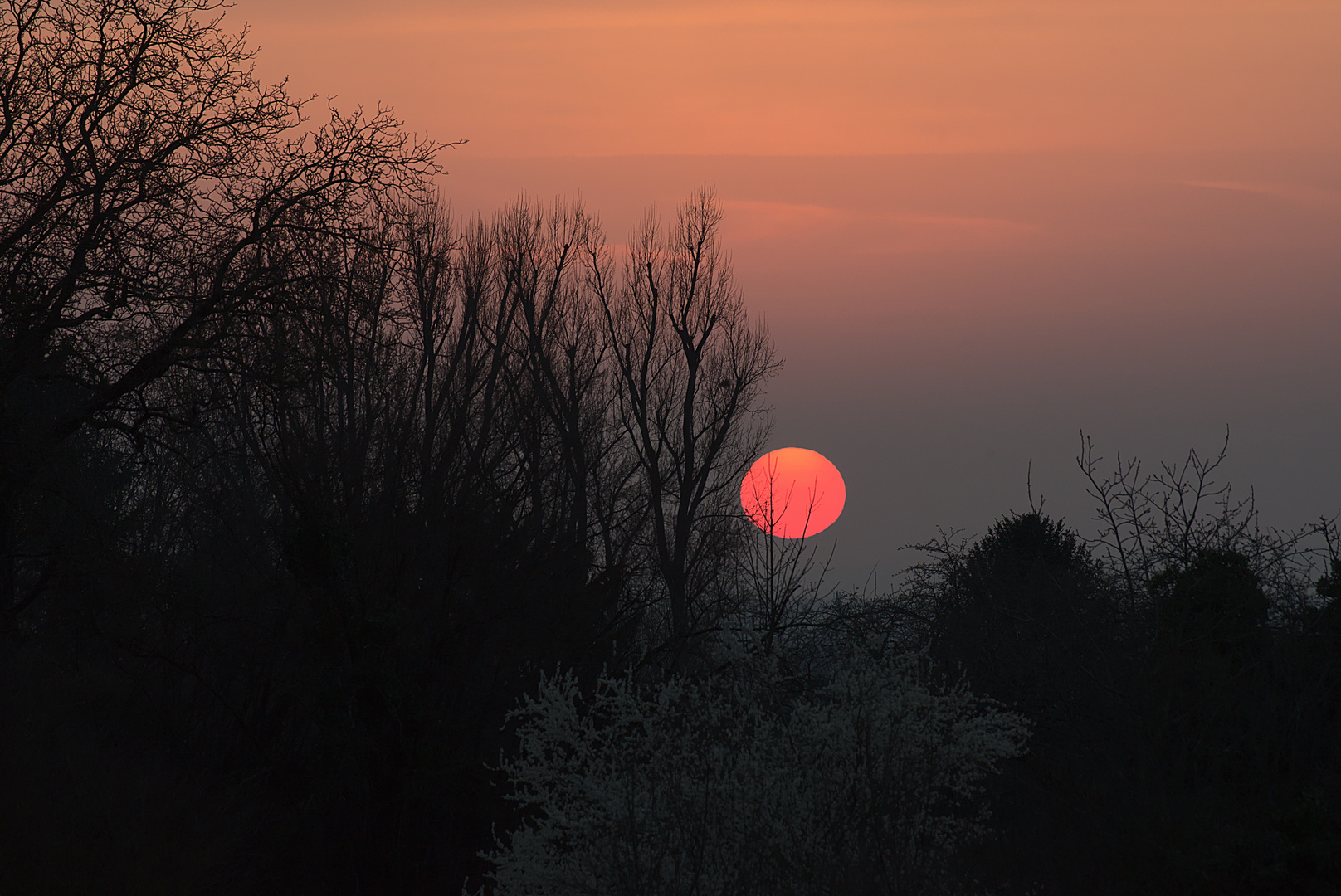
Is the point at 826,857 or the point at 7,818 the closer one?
the point at 826,857

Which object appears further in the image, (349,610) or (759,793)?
(349,610)

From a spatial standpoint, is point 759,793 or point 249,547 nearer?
point 759,793

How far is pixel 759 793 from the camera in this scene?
8.65m

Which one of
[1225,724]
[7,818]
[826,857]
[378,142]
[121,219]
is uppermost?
[378,142]

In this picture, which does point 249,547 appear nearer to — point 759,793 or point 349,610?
point 349,610

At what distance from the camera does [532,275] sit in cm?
2736

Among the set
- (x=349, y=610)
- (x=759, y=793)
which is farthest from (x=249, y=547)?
(x=759, y=793)

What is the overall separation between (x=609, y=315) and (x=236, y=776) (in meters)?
16.8

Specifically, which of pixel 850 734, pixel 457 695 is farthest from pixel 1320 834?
pixel 457 695

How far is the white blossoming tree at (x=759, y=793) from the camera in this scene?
793 centimetres

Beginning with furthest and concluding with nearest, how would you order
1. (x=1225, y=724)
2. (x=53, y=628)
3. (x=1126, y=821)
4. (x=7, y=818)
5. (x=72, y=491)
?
1. (x=53, y=628)
2. (x=72, y=491)
3. (x=7, y=818)
4. (x=1225, y=724)
5. (x=1126, y=821)

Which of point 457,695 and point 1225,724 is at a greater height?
point 1225,724

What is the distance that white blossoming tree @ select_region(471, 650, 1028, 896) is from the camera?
793 cm

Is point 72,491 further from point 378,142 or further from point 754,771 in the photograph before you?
point 754,771
